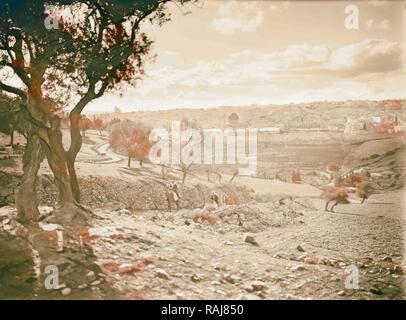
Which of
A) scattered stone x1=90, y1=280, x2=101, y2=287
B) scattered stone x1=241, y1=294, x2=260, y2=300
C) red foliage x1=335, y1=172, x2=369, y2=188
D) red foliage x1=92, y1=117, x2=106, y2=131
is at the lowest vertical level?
scattered stone x1=241, y1=294, x2=260, y2=300

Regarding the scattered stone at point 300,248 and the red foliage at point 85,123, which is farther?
the red foliage at point 85,123

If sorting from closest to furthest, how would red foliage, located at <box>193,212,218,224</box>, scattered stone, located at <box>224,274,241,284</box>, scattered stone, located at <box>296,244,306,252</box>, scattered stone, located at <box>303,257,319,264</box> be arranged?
scattered stone, located at <box>224,274,241,284</box>
scattered stone, located at <box>303,257,319,264</box>
scattered stone, located at <box>296,244,306,252</box>
red foliage, located at <box>193,212,218,224</box>

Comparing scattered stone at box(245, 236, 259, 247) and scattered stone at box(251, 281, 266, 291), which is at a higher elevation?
scattered stone at box(245, 236, 259, 247)

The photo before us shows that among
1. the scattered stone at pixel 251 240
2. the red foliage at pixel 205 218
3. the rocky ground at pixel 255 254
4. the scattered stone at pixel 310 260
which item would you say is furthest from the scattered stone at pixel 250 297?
the red foliage at pixel 205 218

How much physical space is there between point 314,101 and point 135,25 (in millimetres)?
3949

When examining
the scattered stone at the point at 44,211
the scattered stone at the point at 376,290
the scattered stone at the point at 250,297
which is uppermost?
the scattered stone at the point at 44,211

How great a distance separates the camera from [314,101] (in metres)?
7.84

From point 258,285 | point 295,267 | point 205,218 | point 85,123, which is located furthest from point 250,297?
point 85,123

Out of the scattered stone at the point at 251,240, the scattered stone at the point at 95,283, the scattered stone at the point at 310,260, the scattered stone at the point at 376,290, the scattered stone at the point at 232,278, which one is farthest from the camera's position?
the scattered stone at the point at 251,240

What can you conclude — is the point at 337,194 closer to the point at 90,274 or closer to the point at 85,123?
the point at 90,274

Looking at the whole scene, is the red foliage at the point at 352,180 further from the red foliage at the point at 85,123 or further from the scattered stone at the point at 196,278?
the red foliage at the point at 85,123

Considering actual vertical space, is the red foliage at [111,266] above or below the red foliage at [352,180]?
below

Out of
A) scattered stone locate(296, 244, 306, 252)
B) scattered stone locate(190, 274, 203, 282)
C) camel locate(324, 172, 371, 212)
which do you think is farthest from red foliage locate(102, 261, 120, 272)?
camel locate(324, 172, 371, 212)

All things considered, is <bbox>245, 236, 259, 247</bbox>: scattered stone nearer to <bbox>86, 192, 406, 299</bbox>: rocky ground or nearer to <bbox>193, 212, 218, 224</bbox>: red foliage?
<bbox>86, 192, 406, 299</bbox>: rocky ground
